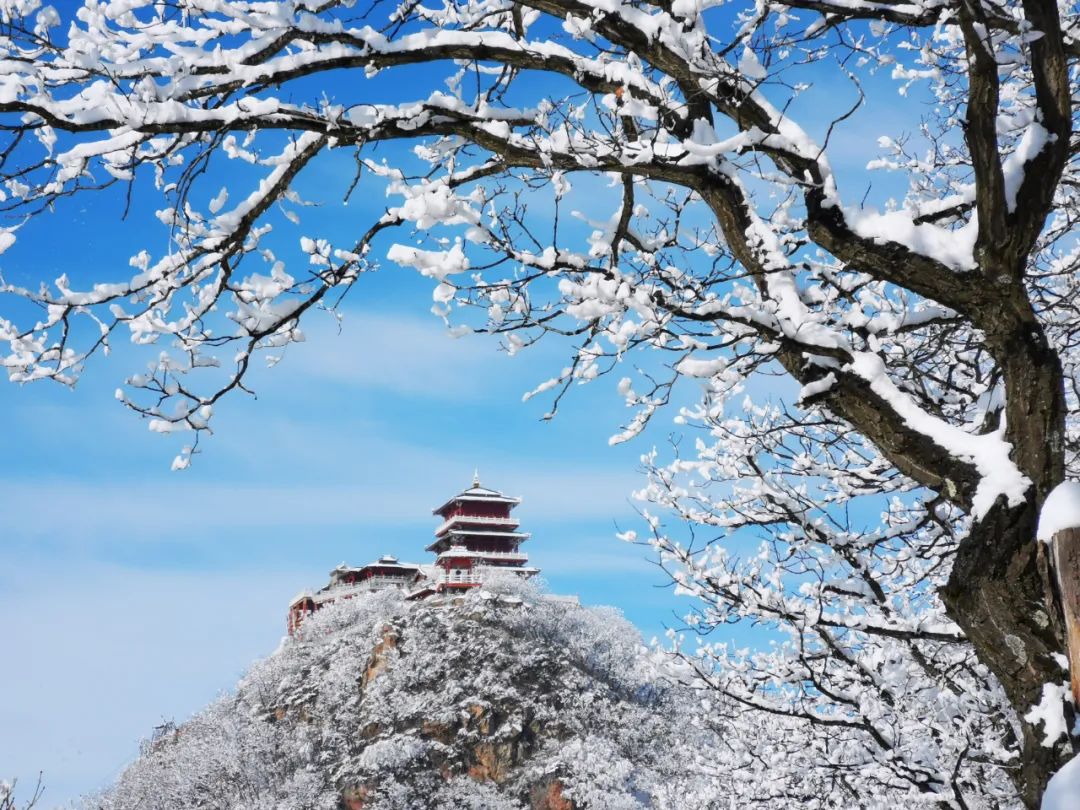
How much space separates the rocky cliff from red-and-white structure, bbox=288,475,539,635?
2.38 metres

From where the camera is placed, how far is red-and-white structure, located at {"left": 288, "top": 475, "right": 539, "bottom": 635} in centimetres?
4322

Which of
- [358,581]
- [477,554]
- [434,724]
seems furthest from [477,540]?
[434,724]

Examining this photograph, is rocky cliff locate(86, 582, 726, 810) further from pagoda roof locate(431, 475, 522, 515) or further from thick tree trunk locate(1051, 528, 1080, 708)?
thick tree trunk locate(1051, 528, 1080, 708)

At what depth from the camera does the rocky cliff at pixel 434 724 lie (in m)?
31.5

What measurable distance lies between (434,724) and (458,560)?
1047 centimetres

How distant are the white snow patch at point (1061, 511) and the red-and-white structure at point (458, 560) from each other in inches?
1603

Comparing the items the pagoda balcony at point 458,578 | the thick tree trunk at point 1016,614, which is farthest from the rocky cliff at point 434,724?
the thick tree trunk at point 1016,614

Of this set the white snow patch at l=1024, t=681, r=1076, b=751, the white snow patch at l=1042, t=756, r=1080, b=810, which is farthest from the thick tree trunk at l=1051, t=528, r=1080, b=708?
the white snow patch at l=1042, t=756, r=1080, b=810

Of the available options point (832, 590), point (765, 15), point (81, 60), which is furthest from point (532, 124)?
point (832, 590)

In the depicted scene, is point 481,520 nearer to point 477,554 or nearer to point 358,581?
point 477,554

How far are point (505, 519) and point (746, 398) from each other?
38.1 m

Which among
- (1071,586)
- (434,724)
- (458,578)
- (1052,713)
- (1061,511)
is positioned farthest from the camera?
(458,578)

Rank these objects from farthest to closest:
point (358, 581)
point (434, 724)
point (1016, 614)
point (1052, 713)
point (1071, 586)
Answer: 1. point (358, 581)
2. point (434, 724)
3. point (1016, 614)
4. point (1052, 713)
5. point (1071, 586)

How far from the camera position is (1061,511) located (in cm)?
271
